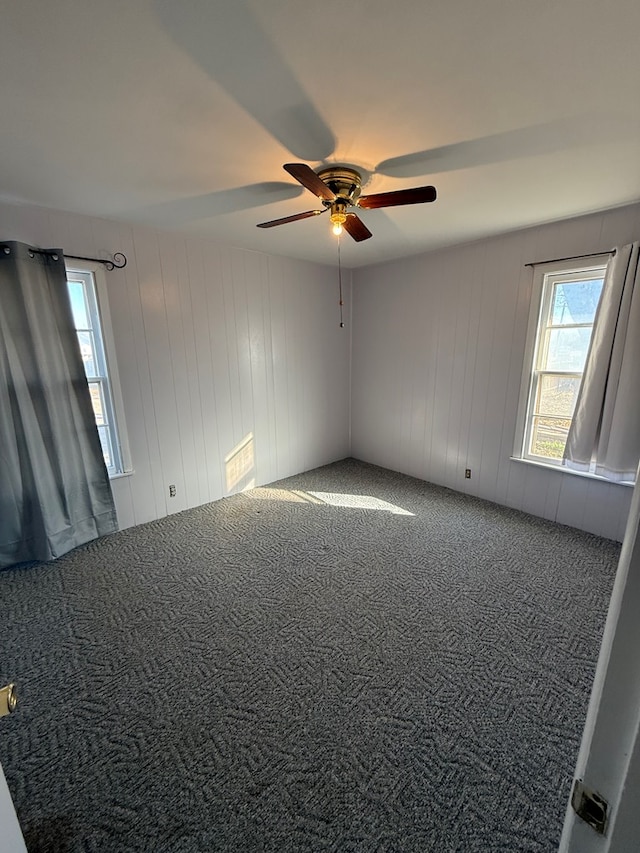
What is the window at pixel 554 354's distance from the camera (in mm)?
2826

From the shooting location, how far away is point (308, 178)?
1.58 m

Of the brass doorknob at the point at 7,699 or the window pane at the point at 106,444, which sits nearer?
the brass doorknob at the point at 7,699

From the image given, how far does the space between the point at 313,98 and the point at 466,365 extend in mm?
2659

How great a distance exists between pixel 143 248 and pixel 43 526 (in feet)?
7.31

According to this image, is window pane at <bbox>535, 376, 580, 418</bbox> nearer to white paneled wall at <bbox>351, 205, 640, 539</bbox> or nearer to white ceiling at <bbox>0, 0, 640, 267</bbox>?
white paneled wall at <bbox>351, 205, 640, 539</bbox>

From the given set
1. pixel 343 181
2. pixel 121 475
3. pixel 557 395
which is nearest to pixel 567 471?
pixel 557 395

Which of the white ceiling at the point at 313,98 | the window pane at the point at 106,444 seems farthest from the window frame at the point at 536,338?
the window pane at the point at 106,444

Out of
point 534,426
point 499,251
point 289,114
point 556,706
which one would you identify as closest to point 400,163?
point 289,114

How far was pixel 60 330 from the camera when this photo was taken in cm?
253

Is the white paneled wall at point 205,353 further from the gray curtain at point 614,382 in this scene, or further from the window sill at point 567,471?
the gray curtain at point 614,382

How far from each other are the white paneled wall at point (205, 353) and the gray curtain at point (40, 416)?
31 centimetres

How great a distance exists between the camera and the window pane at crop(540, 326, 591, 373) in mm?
2859

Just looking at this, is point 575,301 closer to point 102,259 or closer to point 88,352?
point 102,259

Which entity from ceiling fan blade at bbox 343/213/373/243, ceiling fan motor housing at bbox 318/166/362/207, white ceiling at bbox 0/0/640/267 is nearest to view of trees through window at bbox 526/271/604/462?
white ceiling at bbox 0/0/640/267
